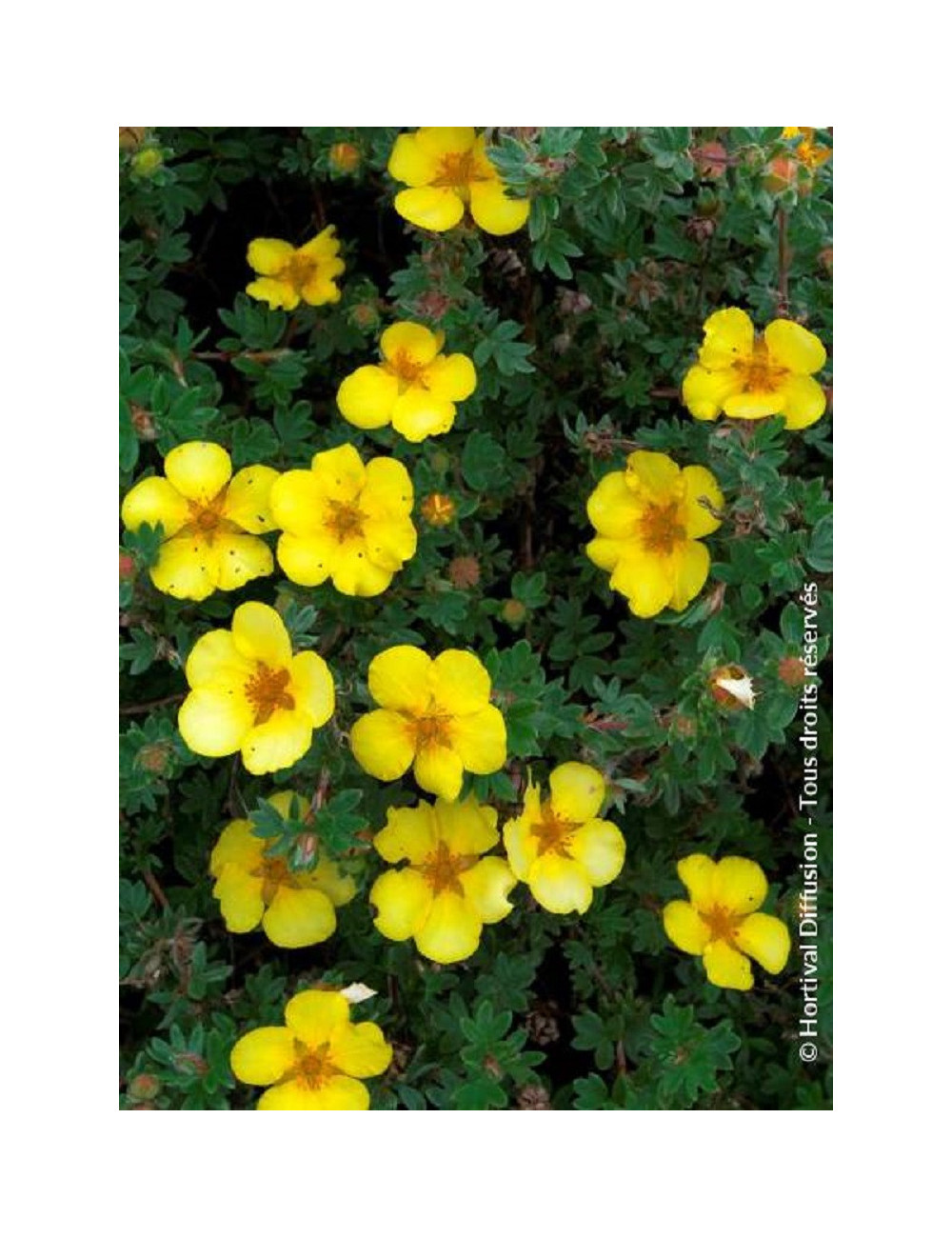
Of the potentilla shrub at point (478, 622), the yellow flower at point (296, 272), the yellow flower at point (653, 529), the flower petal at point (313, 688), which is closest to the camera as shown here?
the flower petal at point (313, 688)

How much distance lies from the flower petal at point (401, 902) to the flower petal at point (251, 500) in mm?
520

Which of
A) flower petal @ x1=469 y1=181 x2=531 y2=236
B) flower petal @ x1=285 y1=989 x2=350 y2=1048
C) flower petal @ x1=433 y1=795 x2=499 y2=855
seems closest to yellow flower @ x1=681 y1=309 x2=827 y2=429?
flower petal @ x1=469 y1=181 x2=531 y2=236

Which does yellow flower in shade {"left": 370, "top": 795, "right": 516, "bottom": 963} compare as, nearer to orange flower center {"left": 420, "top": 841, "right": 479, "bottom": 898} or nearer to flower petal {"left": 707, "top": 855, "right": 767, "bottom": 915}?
orange flower center {"left": 420, "top": 841, "right": 479, "bottom": 898}

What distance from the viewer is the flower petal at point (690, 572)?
2080mm

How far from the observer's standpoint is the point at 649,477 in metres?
2.12

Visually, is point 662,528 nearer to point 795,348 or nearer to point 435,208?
point 795,348

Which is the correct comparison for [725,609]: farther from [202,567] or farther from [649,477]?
[202,567]

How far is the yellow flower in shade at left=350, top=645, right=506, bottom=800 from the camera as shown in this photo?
1.92 metres

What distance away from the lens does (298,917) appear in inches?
82.7

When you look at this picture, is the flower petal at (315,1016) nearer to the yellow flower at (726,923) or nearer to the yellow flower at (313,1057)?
the yellow flower at (313,1057)

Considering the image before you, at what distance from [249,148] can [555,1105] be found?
59.5 inches

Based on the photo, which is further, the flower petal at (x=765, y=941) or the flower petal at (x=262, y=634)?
the flower petal at (x=765, y=941)

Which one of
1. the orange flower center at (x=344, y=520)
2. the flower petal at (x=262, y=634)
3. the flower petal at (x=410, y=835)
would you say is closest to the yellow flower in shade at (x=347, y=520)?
the orange flower center at (x=344, y=520)

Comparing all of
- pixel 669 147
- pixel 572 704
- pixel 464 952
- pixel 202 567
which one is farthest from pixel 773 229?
pixel 464 952
